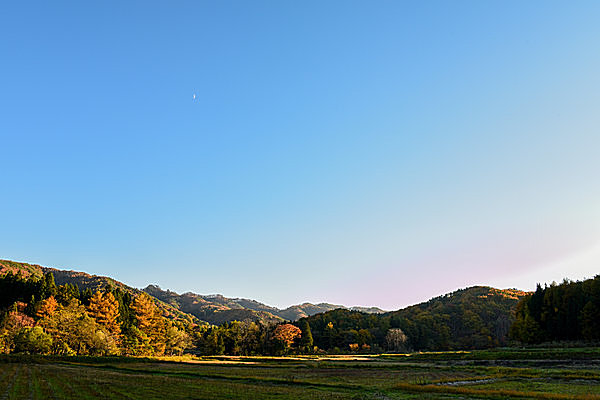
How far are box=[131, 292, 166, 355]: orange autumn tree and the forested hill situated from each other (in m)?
55.8

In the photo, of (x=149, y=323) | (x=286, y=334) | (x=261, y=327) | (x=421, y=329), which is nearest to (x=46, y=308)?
(x=149, y=323)

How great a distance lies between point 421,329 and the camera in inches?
5979

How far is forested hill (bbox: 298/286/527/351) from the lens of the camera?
14162cm

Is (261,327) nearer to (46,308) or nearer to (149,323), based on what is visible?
(149,323)

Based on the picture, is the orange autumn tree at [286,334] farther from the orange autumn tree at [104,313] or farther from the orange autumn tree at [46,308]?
the orange autumn tree at [46,308]

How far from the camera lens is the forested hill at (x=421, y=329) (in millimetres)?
141625

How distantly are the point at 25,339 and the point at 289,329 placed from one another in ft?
260

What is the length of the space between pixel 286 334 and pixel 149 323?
46537mm

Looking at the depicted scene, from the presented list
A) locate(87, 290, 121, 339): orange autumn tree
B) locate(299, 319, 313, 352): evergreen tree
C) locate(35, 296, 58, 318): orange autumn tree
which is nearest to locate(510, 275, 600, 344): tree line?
locate(299, 319, 313, 352): evergreen tree

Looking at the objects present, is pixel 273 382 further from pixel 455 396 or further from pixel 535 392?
pixel 535 392

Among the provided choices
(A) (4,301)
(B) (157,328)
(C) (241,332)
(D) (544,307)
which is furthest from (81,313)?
(D) (544,307)

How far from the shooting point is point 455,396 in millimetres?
28328

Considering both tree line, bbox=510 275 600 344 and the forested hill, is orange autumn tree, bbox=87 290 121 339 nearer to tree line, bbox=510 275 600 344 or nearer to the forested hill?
the forested hill

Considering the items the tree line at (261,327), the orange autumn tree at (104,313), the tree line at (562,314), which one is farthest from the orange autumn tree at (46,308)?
the tree line at (562,314)
